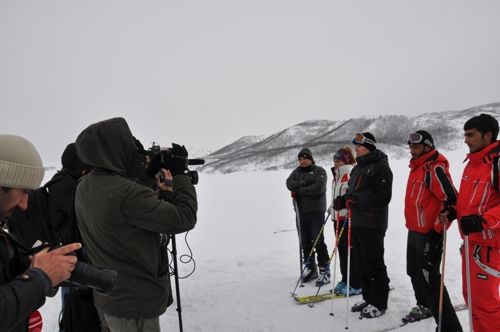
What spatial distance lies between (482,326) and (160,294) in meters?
2.61

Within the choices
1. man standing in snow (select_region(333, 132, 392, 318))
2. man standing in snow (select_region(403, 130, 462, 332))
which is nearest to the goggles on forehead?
man standing in snow (select_region(333, 132, 392, 318))

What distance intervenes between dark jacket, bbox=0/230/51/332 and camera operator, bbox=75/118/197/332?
73cm

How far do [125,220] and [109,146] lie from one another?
490mm

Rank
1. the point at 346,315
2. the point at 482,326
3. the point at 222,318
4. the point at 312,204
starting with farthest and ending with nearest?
1. the point at 312,204
2. the point at 222,318
3. the point at 346,315
4. the point at 482,326

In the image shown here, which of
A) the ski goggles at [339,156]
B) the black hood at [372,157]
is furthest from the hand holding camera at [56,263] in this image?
the ski goggles at [339,156]

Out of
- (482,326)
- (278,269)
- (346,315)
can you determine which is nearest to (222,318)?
(346,315)

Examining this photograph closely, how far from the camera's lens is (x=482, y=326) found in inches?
115

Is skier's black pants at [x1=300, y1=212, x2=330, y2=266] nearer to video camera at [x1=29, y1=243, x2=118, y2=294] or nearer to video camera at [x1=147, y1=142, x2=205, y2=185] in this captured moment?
video camera at [x1=147, y1=142, x2=205, y2=185]

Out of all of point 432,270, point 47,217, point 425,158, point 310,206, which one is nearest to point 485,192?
point 425,158

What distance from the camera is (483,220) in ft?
8.98

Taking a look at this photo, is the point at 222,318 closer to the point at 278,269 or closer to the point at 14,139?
the point at 278,269

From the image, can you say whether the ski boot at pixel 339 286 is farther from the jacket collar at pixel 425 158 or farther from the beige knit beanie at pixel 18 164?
the beige knit beanie at pixel 18 164

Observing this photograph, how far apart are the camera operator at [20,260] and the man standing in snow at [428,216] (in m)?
3.20

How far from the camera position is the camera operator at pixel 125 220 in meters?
2.11
